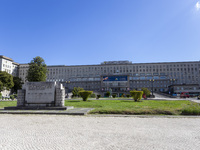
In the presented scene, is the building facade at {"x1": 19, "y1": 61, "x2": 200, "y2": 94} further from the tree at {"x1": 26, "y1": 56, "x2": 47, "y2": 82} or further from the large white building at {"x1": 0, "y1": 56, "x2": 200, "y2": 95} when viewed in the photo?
the tree at {"x1": 26, "y1": 56, "x2": 47, "y2": 82}

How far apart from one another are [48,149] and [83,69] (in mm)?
100621

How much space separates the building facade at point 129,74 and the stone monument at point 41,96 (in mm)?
74407

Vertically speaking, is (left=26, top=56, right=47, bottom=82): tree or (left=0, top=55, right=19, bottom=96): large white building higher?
(left=0, top=55, right=19, bottom=96): large white building

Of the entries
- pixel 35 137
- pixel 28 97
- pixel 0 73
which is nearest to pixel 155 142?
pixel 35 137

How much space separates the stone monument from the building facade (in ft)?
244

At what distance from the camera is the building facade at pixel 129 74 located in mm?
90625

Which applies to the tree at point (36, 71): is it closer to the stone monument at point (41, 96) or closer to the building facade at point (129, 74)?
the stone monument at point (41, 96)

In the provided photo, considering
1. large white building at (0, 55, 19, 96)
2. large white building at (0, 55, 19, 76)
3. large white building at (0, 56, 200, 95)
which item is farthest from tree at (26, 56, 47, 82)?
large white building at (0, 55, 19, 76)

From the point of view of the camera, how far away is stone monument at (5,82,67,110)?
12.6m

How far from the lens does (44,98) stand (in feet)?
41.5

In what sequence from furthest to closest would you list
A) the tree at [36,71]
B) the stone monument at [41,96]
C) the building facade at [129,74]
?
the building facade at [129,74]
the tree at [36,71]
the stone monument at [41,96]

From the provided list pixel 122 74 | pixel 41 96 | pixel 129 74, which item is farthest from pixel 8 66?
pixel 41 96

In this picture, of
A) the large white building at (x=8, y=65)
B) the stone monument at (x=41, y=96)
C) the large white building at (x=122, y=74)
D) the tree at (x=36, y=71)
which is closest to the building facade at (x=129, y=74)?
the large white building at (x=122, y=74)

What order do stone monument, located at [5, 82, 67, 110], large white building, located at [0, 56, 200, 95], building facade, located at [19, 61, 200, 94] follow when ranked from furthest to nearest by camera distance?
building facade, located at [19, 61, 200, 94], large white building, located at [0, 56, 200, 95], stone monument, located at [5, 82, 67, 110]
